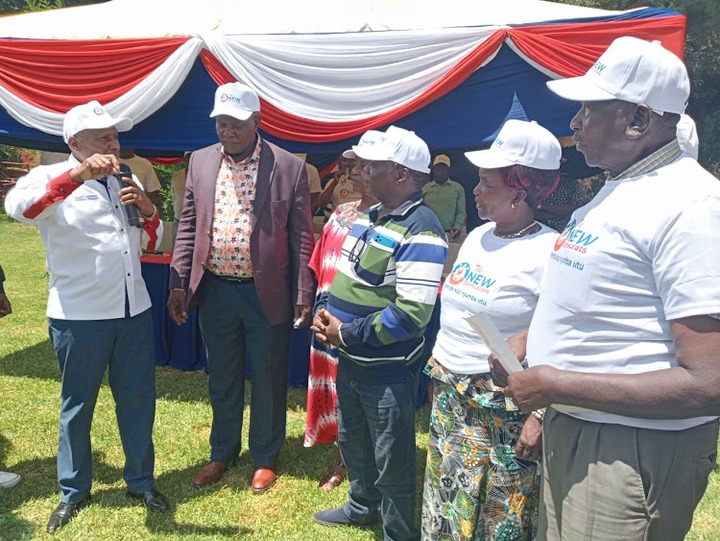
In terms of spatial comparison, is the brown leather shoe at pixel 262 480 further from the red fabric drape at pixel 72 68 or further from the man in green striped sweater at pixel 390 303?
the red fabric drape at pixel 72 68

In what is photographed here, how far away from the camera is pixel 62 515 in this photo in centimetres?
295

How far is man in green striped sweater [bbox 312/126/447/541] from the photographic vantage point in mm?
2336

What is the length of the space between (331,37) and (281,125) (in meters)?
0.66

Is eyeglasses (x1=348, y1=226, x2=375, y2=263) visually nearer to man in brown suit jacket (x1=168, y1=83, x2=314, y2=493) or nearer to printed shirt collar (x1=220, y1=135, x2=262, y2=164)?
man in brown suit jacket (x1=168, y1=83, x2=314, y2=493)

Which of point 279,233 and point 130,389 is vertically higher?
point 279,233

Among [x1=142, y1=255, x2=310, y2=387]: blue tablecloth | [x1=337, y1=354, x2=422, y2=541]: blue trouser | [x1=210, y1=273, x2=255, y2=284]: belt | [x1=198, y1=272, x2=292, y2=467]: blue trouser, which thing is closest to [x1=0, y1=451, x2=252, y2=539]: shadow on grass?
[x1=198, y1=272, x2=292, y2=467]: blue trouser

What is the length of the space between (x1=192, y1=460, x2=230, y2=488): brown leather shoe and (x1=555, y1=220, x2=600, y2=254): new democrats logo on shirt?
2.52 metres

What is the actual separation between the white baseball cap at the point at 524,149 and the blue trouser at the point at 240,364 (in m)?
1.60

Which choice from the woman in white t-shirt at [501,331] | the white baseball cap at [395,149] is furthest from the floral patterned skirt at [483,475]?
the white baseball cap at [395,149]

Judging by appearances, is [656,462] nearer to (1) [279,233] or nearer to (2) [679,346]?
(2) [679,346]

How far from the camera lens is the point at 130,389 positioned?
9.99 feet

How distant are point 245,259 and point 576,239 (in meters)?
2.04

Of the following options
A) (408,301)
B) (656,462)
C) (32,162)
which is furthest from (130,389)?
(32,162)

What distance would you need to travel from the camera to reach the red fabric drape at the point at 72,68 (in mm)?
4441
